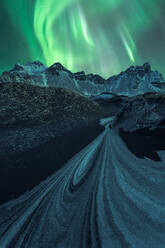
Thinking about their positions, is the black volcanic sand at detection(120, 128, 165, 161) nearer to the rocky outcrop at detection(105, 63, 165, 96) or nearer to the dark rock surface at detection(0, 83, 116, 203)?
the dark rock surface at detection(0, 83, 116, 203)

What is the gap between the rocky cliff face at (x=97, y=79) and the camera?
143 m

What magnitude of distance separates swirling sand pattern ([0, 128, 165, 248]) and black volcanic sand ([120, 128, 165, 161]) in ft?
1.29

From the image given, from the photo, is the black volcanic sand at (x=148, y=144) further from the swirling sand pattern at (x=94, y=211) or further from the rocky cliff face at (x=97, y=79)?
the rocky cliff face at (x=97, y=79)

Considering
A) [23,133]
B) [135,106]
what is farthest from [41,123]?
[135,106]

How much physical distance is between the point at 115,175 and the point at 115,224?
1.14 meters

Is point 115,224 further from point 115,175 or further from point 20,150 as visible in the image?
point 20,150

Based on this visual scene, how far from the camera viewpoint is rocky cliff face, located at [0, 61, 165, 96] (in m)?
143

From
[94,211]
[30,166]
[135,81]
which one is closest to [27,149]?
[30,166]

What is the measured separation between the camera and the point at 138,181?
226 centimetres

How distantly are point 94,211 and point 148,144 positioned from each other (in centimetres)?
300

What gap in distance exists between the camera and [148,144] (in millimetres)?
3781

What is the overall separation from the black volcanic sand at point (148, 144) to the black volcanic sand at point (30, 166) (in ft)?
7.91

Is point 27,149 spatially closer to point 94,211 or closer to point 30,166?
point 30,166

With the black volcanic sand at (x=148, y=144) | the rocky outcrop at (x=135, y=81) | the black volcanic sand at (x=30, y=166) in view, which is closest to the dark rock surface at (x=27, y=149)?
the black volcanic sand at (x=30, y=166)
